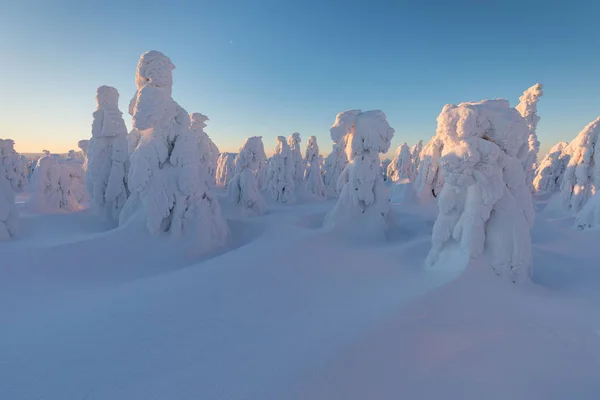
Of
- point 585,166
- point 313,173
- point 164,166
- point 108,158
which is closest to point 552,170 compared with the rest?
point 585,166

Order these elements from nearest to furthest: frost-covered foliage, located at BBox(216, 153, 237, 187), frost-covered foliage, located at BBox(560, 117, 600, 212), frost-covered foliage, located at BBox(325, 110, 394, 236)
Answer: frost-covered foliage, located at BBox(325, 110, 394, 236)
frost-covered foliage, located at BBox(560, 117, 600, 212)
frost-covered foliage, located at BBox(216, 153, 237, 187)

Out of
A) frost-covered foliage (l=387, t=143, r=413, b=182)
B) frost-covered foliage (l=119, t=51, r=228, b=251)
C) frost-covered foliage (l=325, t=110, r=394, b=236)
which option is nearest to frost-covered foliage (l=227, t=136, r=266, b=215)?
frost-covered foliage (l=325, t=110, r=394, b=236)

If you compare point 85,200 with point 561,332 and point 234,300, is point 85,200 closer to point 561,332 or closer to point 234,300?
point 234,300

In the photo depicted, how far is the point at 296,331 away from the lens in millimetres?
3307

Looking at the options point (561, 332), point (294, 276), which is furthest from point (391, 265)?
point (561, 332)

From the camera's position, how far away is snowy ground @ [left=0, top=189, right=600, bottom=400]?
2.49 metres

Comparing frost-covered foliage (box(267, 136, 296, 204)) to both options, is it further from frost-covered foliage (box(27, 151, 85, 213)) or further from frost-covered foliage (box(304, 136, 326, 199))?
frost-covered foliage (box(27, 151, 85, 213))

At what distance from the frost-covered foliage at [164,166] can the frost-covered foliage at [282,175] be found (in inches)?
486

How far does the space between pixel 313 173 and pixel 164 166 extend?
19.1 metres

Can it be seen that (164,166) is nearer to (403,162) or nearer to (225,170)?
(225,170)

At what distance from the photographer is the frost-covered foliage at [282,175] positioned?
69.1ft

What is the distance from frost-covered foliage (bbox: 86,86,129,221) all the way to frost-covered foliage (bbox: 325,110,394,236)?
9.21 metres

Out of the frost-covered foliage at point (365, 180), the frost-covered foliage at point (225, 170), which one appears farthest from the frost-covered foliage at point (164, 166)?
the frost-covered foliage at point (225, 170)

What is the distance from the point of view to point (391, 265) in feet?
20.7
